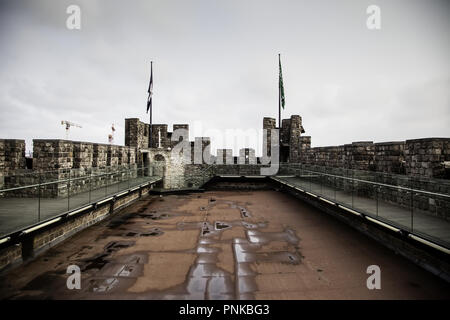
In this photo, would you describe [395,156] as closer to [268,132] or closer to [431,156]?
[431,156]

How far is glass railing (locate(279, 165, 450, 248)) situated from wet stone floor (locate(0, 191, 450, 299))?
0.79 metres

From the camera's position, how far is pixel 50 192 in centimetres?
586

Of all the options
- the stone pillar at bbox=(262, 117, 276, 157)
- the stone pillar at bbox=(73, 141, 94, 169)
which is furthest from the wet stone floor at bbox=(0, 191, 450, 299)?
the stone pillar at bbox=(262, 117, 276, 157)

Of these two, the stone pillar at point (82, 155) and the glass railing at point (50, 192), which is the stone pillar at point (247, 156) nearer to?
the glass railing at point (50, 192)

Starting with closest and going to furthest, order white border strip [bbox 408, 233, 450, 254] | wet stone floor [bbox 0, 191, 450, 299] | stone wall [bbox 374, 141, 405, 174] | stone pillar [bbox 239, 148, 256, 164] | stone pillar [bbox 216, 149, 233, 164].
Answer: white border strip [bbox 408, 233, 450, 254] → wet stone floor [bbox 0, 191, 450, 299] → stone wall [bbox 374, 141, 405, 174] → stone pillar [bbox 239, 148, 256, 164] → stone pillar [bbox 216, 149, 233, 164]

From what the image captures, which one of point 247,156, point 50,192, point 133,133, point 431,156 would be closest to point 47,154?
point 50,192

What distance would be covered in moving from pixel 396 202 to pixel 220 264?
13.8 ft

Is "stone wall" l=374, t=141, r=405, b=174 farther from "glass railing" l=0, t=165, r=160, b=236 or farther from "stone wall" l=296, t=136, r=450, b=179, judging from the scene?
"glass railing" l=0, t=165, r=160, b=236

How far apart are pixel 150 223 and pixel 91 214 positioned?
1826 millimetres

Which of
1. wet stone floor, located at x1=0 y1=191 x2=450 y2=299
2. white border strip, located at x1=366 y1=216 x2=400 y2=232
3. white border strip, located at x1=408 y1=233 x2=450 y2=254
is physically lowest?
wet stone floor, located at x1=0 y1=191 x2=450 y2=299

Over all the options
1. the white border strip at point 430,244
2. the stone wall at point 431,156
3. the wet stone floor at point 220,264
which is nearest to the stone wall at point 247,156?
the wet stone floor at point 220,264

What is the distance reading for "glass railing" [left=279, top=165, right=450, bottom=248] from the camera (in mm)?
3941
